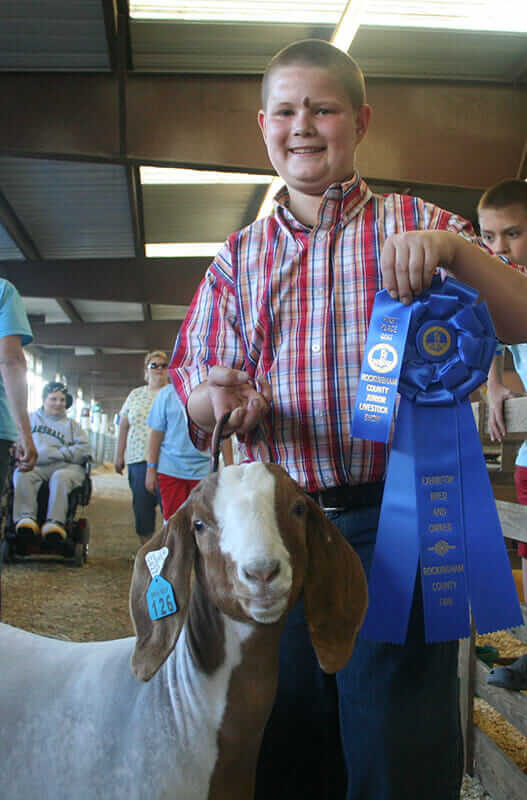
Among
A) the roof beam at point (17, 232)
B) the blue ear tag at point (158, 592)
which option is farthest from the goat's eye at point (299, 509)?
the roof beam at point (17, 232)

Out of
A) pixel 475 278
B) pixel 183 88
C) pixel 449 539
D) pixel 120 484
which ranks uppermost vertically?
pixel 183 88

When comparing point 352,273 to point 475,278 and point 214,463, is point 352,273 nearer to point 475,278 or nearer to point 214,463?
point 475,278

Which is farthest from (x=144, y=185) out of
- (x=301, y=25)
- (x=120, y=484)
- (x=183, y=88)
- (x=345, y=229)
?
(x=120, y=484)

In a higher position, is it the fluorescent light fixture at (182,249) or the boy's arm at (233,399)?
the fluorescent light fixture at (182,249)

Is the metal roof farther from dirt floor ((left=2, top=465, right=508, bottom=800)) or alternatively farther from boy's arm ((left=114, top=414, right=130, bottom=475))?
dirt floor ((left=2, top=465, right=508, bottom=800))

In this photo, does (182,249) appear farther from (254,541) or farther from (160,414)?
(254,541)

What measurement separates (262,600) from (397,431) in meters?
0.38

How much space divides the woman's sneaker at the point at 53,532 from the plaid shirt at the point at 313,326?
4.47 metres

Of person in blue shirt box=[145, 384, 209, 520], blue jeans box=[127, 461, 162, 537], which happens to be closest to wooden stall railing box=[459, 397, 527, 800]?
person in blue shirt box=[145, 384, 209, 520]

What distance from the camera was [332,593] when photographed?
1.05 m

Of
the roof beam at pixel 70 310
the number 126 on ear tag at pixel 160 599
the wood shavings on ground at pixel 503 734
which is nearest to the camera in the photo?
the number 126 on ear tag at pixel 160 599

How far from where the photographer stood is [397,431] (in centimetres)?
114

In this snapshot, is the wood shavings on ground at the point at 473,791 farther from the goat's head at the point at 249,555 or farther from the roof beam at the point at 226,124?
the roof beam at the point at 226,124

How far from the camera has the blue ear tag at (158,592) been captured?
104 centimetres
